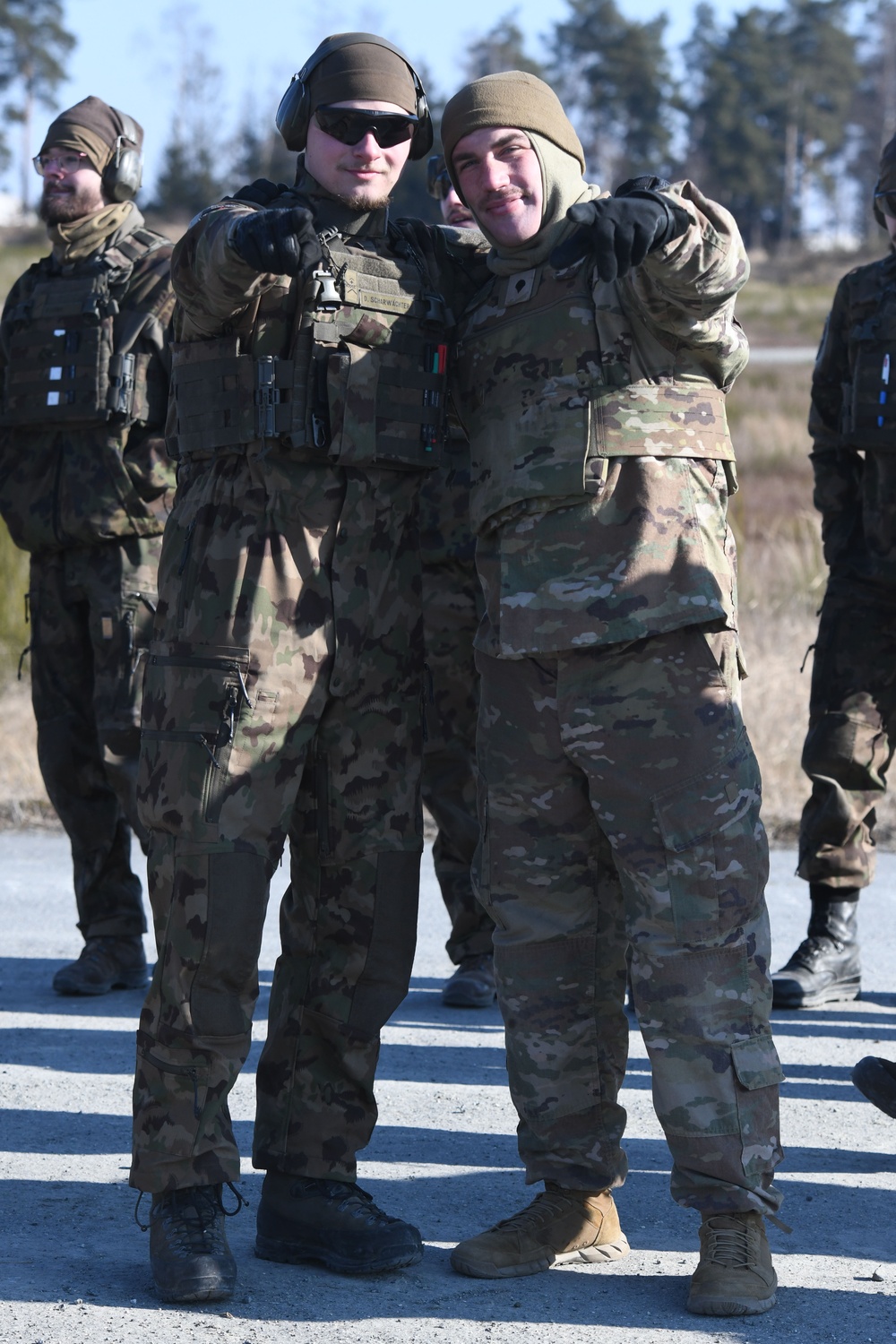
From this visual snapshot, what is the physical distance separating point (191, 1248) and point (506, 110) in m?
2.36

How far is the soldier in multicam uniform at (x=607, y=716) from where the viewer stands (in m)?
3.33

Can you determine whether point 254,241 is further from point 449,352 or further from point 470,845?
point 470,845

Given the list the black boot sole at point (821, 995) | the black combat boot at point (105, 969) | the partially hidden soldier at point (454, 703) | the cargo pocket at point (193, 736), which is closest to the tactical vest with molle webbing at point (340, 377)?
the cargo pocket at point (193, 736)

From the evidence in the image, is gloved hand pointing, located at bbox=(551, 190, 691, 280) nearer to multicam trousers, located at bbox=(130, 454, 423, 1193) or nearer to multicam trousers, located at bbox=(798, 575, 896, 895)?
multicam trousers, located at bbox=(130, 454, 423, 1193)

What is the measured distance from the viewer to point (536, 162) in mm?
3465

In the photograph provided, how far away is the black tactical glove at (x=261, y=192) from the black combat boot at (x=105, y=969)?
284cm

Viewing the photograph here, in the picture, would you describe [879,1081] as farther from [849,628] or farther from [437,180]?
[437,180]

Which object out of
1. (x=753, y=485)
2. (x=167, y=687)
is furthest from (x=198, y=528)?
(x=753, y=485)

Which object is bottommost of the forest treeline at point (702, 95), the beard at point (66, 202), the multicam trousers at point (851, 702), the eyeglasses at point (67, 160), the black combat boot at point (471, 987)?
the black combat boot at point (471, 987)

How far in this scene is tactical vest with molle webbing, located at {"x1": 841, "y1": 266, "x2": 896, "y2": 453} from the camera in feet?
17.0

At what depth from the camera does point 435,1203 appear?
12.6ft

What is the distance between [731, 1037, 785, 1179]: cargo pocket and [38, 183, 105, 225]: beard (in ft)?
11.9

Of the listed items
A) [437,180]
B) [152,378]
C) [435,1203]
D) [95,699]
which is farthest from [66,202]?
[435,1203]

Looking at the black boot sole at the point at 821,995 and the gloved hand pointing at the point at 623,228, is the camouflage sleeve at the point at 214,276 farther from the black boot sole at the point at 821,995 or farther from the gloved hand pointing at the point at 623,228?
the black boot sole at the point at 821,995
